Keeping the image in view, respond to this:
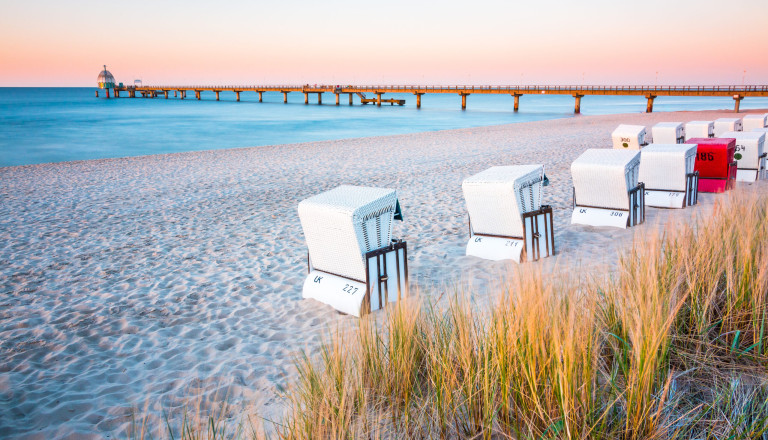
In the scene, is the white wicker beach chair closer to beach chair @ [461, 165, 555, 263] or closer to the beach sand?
the beach sand

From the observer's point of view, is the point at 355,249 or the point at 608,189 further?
the point at 608,189

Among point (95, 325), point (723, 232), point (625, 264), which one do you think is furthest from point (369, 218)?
point (723, 232)

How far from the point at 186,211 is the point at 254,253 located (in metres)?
2.86

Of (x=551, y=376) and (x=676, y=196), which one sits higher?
(x=676, y=196)

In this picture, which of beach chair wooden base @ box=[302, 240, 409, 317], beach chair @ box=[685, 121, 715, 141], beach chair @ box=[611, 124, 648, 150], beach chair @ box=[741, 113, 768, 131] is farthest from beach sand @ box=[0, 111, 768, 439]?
beach chair @ box=[741, 113, 768, 131]

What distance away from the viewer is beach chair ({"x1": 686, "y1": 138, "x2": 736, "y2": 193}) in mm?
7500

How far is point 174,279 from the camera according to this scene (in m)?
4.94

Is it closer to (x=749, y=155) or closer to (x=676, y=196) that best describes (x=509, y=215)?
(x=676, y=196)

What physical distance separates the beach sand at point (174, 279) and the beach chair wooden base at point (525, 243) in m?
0.17

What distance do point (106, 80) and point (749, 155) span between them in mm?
120751

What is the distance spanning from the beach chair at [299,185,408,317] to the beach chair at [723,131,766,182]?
23.6ft

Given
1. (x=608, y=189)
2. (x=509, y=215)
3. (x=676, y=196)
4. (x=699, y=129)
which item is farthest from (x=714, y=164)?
(x=509, y=215)

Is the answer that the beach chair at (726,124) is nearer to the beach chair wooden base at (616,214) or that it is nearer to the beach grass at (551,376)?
the beach chair wooden base at (616,214)

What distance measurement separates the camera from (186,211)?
801 centimetres
